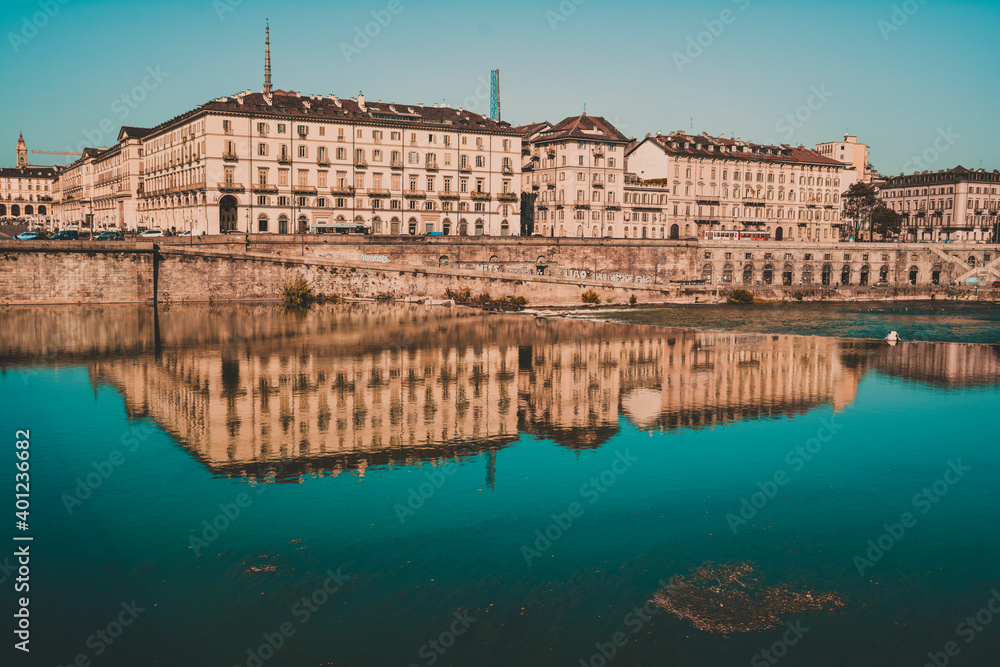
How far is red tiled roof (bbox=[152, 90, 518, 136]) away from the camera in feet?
251

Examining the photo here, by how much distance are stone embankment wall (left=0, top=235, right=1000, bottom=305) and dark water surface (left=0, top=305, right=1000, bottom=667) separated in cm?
2297

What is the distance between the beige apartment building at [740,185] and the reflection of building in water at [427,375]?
43801 millimetres

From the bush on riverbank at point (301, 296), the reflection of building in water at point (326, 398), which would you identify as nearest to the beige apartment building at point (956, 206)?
the bush on riverbank at point (301, 296)

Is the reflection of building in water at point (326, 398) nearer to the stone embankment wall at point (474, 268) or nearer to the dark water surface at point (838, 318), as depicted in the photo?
the stone embankment wall at point (474, 268)

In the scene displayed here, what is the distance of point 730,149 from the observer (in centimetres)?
10506

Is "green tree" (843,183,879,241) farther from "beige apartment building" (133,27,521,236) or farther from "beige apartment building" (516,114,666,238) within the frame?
"beige apartment building" (133,27,521,236)

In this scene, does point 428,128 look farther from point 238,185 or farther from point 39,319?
point 39,319

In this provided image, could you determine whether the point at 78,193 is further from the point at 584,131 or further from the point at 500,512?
the point at 500,512

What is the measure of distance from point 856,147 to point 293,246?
373 ft

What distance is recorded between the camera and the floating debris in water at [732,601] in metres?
16.3

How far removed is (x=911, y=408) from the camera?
3497 centimetres

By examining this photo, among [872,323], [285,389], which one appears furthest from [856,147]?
[285,389]

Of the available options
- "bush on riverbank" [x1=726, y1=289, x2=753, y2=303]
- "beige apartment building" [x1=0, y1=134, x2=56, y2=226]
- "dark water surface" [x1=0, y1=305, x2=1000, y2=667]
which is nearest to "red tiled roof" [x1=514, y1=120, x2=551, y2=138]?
"bush on riverbank" [x1=726, y1=289, x2=753, y2=303]

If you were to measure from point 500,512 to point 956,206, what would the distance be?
12875 cm
